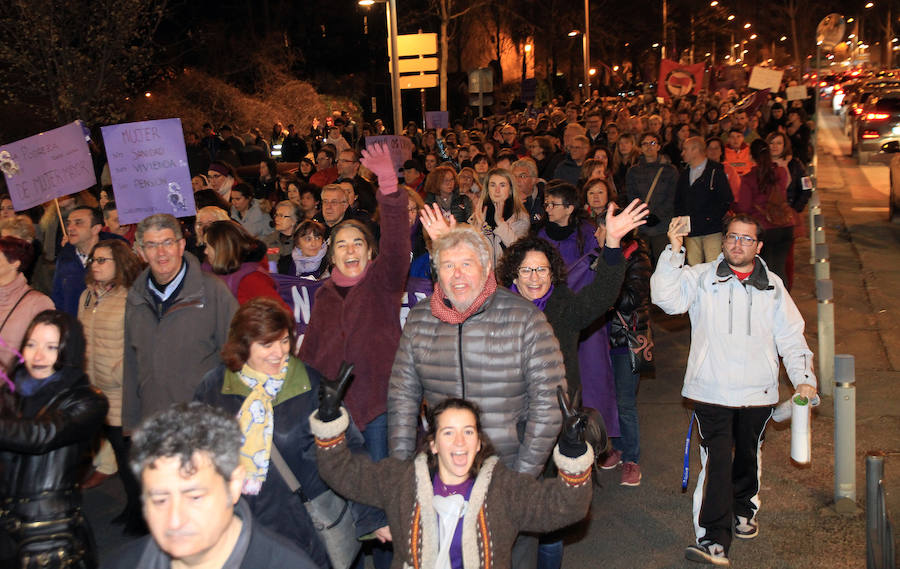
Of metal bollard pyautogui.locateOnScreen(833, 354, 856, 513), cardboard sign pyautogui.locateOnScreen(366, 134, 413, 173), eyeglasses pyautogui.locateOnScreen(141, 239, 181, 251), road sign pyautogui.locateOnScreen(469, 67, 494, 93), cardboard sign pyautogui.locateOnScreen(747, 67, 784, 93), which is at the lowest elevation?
metal bollard pyautogui.locateOnScreen(833, 354, 856, 513)

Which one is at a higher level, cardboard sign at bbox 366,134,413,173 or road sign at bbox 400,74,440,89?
road sign at bbox 400,74,440,89

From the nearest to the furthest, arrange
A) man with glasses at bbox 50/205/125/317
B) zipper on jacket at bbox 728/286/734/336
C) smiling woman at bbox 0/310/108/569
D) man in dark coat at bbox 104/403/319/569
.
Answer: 1. man in dark coat at bbox 104/403/319/569
2. smiling woman at bbox 0/310/108/569
3. zipper on jacket at bbox 728/286/734/336
4. man with glasses at bbox 50/205/125/317

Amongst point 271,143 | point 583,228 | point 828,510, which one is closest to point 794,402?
point 828,510

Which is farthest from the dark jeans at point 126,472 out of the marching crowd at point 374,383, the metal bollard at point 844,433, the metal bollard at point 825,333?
the metal bollard at point 825,333

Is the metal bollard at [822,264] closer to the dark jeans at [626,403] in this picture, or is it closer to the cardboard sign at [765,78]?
the dark jeans at [626,403]

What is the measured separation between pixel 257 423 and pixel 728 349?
283 cm

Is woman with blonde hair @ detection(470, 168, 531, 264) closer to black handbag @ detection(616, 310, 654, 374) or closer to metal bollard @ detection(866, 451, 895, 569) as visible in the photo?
black handbag @ detection(616, 310, 654, 374)

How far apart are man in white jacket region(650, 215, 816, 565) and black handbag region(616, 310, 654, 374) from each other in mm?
933

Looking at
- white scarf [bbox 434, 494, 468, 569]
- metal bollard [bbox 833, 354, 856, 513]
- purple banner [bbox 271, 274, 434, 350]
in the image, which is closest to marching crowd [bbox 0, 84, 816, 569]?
white scarf [bbox 434, 494, 468, 569]

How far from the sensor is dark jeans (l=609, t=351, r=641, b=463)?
6.83 metres

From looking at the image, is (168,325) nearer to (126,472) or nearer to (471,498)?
(126,472)

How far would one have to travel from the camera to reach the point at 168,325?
213 inches

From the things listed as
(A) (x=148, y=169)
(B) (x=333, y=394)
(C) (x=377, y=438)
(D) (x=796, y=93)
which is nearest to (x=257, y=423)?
(B) (x=333, y=394)

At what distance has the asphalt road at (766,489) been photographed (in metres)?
5.86
